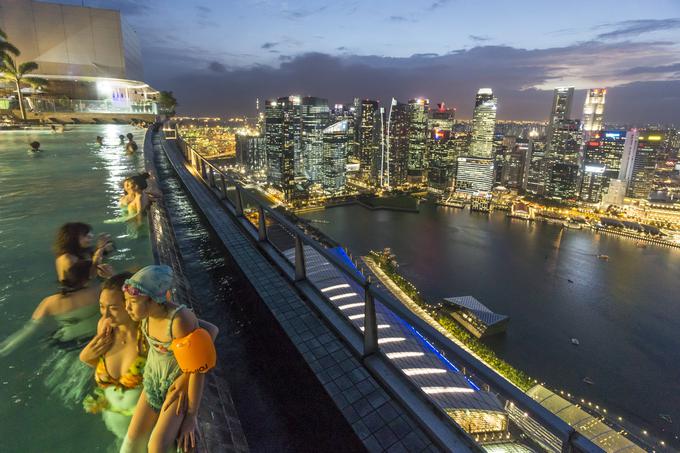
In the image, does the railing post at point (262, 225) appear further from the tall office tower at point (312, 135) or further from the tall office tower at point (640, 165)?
the tall office tower at point (640, 165)

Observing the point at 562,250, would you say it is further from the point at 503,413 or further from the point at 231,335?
the point at 231,335

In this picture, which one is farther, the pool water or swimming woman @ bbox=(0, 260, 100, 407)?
swimming woman @ bbox=(0, 260, 100, 407)

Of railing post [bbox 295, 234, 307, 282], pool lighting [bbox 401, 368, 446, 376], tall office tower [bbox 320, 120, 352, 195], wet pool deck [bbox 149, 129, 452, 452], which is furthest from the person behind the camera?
tall office tower [bbox 320, 120, 352, 195]

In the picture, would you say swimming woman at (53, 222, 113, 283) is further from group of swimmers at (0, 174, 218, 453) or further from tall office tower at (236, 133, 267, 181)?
tall office tower at (236, 133, 267, 181)

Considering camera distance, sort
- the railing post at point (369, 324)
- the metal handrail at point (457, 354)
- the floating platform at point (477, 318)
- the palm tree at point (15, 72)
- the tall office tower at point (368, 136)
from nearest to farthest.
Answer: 1. the metal handrail at point (457, 354)
2. the railing post at point (369, 324)
3. the palm tree at point (15, 72)
4. the floating platform at point (477, 318)
5. the tall office tower at point (368, 136)

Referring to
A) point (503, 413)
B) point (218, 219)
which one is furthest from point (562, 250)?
point (218, 219)

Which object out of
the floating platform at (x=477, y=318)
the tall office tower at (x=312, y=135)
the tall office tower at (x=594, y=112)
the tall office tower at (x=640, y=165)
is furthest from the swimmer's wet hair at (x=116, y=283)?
the tall office tower at (x=594, y=112)

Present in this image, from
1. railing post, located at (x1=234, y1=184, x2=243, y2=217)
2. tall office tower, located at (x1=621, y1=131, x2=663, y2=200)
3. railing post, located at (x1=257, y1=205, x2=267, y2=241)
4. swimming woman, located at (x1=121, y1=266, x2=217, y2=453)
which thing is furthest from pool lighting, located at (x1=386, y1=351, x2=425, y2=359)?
tall office tower, located at (x1=621, y1=131, x2=663, y2=200)
